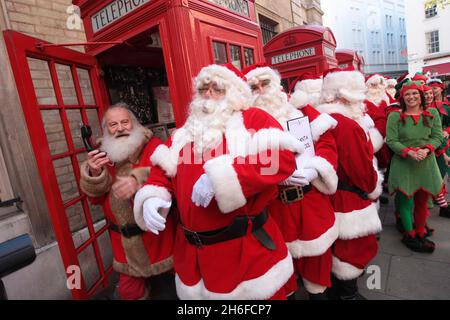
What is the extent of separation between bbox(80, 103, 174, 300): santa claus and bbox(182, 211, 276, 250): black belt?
68 cm

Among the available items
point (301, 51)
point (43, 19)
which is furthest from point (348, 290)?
point (301, 51)

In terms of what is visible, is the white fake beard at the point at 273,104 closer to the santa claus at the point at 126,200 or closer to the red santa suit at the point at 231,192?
the red santa suit at the point at 231,192

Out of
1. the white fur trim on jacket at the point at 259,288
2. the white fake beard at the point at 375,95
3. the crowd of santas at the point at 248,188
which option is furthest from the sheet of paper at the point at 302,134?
the white fake beard at the point at 375,95

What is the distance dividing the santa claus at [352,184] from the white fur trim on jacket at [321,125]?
0.40 ft

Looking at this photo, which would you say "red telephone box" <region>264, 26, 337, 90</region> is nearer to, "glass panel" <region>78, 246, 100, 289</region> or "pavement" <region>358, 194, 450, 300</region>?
"pavement" <region>358, 194, 450, 300</region>

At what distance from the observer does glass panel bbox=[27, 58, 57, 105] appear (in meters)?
3.04

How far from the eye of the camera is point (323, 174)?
197 centimetres

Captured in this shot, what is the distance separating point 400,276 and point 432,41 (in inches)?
1070

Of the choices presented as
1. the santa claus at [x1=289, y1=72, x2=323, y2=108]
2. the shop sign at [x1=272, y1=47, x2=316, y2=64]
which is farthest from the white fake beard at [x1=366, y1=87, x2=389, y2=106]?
the santa claus at [x1=289, y1=72, x2=323, y2=108]

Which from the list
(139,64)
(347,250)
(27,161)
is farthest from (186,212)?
(139,64)

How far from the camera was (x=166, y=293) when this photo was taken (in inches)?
118

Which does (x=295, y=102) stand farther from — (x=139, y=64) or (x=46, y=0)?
(x=46, y=0)

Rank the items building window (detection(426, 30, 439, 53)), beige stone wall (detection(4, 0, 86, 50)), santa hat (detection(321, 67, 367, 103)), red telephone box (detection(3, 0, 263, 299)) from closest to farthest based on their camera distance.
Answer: red telephone box (detection(3, 0, 263, 299)), santa hat (detection(321, 67, 367, 103)), beige stone wall (detection(4, 0, 86, 50)), building window (detection(426, 30, 439, 53))

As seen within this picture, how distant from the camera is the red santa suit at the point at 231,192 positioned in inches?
54.6
